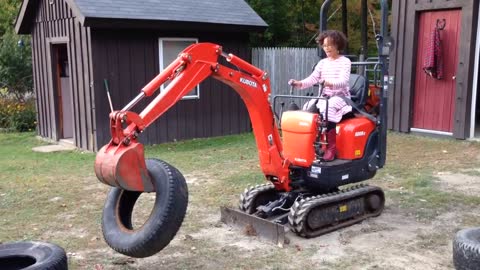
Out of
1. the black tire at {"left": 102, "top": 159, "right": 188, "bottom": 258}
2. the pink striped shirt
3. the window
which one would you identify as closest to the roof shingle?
the window

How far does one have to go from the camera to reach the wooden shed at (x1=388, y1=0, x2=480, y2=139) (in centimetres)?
1022

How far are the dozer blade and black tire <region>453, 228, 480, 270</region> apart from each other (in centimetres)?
150

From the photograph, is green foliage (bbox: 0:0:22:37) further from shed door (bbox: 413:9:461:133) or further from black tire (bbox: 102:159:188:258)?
black tire (bbox: 102:159:188:258)

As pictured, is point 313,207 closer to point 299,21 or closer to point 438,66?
point 438,66

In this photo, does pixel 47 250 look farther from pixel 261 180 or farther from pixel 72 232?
pixel 261 180

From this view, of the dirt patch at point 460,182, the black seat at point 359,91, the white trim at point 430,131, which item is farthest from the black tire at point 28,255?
the white trim at point 430,131

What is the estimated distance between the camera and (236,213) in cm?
543

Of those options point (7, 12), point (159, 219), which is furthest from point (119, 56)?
point (7, 12)

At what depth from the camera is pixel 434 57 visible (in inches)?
416

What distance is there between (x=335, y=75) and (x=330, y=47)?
28 centimetres

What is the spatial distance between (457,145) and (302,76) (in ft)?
14.6

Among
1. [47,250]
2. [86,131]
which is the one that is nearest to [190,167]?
[86,131]

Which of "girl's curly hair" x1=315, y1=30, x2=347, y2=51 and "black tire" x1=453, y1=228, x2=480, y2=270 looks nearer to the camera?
"black tire" x1=453, y1=228, x2=480, y2=270

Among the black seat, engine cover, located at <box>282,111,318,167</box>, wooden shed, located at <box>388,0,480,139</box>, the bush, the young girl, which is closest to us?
engine cover, located at <box>282,111,318,167</box>
